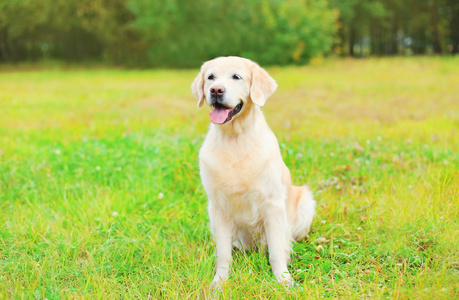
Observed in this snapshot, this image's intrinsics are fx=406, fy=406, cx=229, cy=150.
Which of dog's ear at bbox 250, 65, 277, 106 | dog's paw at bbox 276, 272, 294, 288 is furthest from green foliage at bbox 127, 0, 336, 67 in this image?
dog's paw at bbox 276, 272, 294, 288

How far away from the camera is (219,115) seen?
2.59 m

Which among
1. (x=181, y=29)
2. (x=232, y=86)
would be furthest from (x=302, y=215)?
(x=181, y=29)

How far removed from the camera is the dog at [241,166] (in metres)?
2.63

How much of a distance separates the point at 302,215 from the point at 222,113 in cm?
→ 106

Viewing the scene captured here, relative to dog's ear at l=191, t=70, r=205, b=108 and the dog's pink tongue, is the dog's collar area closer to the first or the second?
the dog's pink tongue

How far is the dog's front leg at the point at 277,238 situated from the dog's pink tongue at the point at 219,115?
676 millimetres

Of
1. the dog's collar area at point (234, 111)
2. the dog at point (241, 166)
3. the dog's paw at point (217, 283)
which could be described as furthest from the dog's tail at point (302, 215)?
the dog's collar area at point (234, 111)

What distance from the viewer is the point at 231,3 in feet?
68.2

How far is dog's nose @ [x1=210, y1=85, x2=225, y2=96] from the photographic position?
254cm

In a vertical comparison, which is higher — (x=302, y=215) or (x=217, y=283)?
(x=302, y=215)

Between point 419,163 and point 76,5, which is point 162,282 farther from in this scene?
point 76,5

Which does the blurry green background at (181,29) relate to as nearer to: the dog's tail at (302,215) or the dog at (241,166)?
the dog's tail at (302,215)

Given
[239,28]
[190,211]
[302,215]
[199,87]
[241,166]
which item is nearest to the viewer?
[241,166]

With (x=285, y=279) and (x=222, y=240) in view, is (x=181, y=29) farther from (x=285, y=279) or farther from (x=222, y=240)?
(x=285, y=279)
